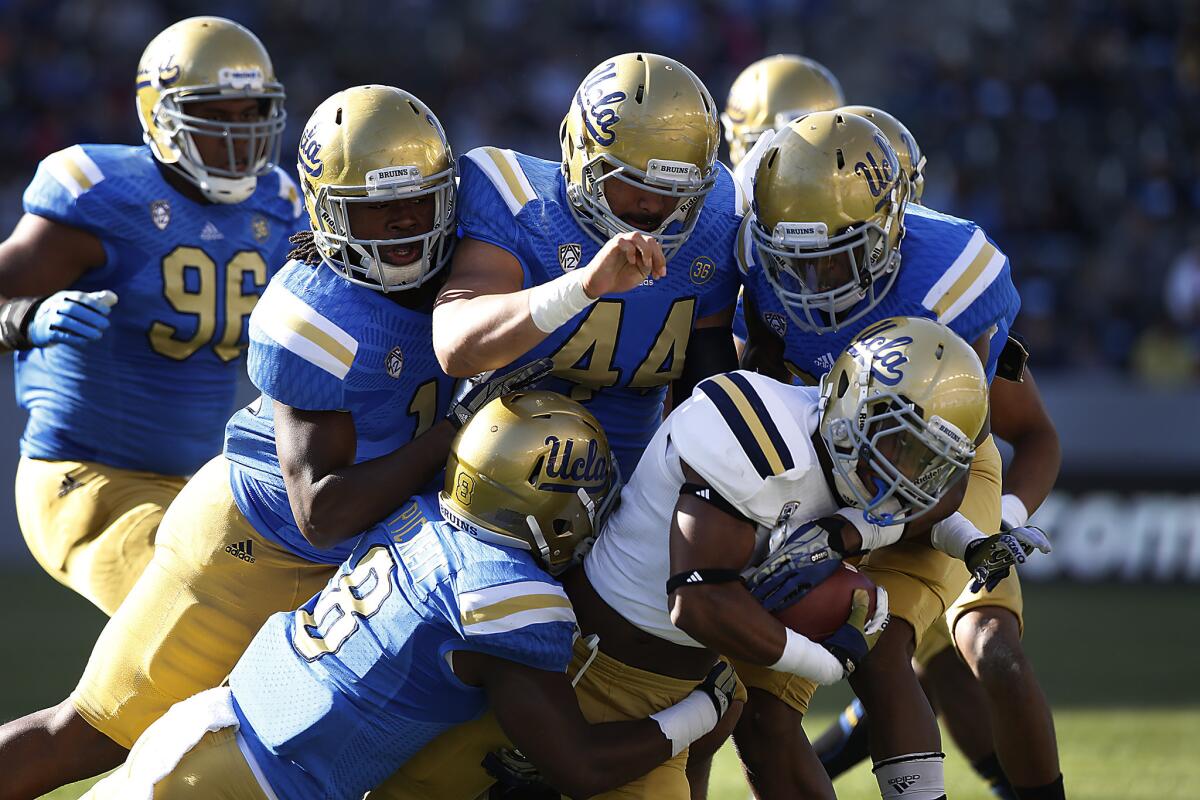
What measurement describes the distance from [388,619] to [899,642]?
4.10 ft

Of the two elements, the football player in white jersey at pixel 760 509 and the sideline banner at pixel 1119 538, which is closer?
the football player in white jersey at pixel 760 509

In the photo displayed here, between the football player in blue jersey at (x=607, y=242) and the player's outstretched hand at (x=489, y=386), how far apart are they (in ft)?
0.18

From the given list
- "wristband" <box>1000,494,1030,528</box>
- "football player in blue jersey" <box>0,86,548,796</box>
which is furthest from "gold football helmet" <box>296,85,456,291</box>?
"wristband" <box>1000,494,1030,528</box>

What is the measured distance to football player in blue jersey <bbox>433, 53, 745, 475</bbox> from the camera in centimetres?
340

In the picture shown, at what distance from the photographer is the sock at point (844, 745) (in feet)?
15.9

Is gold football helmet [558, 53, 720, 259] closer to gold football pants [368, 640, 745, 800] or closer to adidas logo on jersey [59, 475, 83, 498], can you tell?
gold football pants [368, 640, 745, 800]

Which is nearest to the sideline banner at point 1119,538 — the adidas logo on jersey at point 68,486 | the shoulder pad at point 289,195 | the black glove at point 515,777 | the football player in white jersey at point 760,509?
the shoulder pad at point 289,195

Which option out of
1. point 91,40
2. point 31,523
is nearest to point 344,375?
point 31,523

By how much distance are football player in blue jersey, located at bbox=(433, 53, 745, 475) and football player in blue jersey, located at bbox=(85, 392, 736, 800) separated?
26cm

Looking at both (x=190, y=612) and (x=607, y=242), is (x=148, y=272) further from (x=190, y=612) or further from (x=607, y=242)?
(x=607, y=242)

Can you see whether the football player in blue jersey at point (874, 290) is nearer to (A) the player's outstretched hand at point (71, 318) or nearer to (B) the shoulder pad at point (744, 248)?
(B) the shoulder pad at point (744, 248)

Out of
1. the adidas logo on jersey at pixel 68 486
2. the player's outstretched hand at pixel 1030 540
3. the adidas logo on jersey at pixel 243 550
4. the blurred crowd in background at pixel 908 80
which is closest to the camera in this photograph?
the player's outstretched hand at pixel 1030 540

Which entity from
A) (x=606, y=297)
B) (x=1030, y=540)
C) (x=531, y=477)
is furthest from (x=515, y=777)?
(x=1030, y=540)

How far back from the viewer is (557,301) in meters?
3.17
